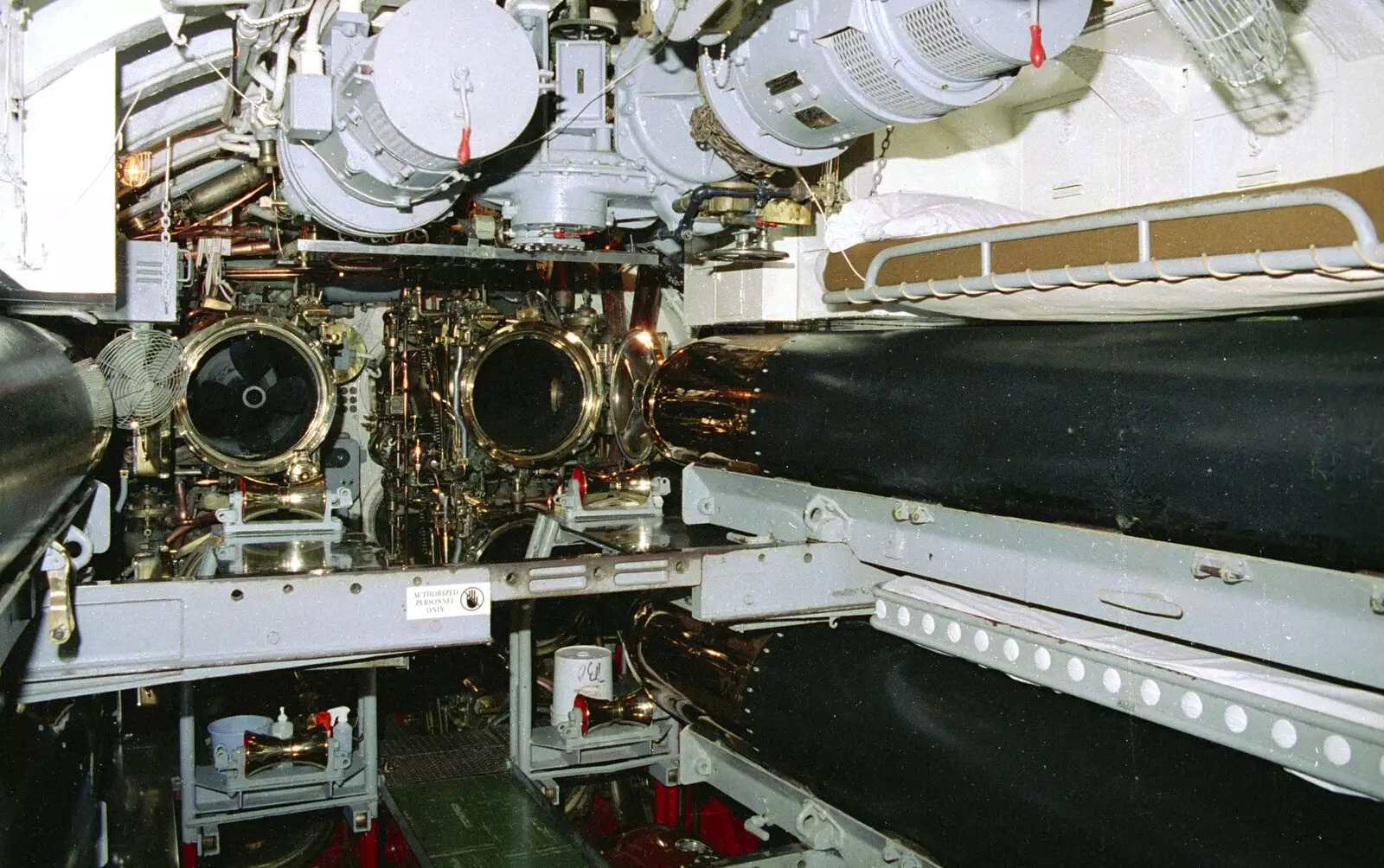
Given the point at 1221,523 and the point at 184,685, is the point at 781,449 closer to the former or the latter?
the point at 1221,523

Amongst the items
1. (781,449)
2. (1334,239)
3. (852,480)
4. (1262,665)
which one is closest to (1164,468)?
(1262,665)

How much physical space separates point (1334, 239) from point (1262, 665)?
88 cm

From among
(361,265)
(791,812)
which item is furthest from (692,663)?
(361,265)

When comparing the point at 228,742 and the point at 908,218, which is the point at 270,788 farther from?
the point at 908,218

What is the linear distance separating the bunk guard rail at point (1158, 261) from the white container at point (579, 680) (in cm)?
283

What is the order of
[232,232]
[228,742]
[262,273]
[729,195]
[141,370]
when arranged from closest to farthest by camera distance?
[729,195] < [141,370] < [228,742] < [232,232] < [262,273]

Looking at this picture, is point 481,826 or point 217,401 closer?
point 481,826

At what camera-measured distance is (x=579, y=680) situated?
5023mm

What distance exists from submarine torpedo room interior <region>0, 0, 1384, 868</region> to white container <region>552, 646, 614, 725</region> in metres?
0.02

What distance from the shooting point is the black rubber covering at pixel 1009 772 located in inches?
80.2

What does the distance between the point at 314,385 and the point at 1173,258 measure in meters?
5.45

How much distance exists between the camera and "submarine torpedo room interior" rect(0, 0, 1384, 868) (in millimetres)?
2004

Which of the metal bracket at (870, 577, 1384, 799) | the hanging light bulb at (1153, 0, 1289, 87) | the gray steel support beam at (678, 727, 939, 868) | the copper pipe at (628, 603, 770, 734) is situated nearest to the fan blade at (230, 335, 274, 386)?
the copper pipe at (628, 603, 770, 734)

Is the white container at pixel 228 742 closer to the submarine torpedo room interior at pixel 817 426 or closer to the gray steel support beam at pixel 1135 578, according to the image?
the submarine torpedo room interior at pixel 817 426
